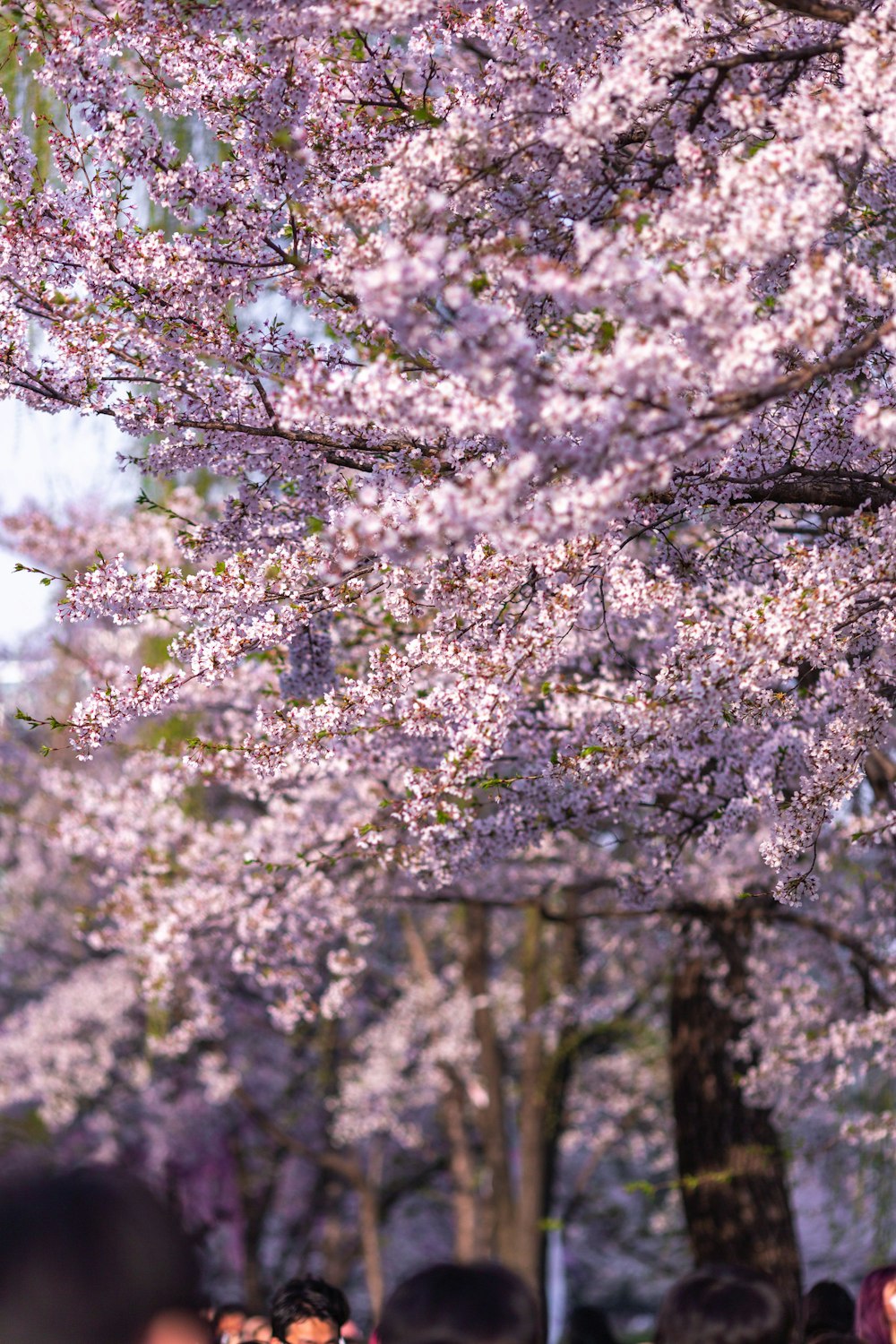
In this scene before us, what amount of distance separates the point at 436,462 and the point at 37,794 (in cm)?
1453

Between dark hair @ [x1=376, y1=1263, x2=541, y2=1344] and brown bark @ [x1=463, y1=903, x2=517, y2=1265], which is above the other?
brown bark @ [x1=463, y1=903, x2=517, y2=1265]

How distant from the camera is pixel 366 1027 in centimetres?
2250

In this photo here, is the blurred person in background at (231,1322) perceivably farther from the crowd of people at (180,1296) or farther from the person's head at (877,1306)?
the person's head at (877,1306)

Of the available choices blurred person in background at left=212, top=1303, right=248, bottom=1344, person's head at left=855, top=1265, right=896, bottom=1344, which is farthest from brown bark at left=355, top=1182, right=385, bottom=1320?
person's head at left=855, top=1265, right=896, bottom=1344

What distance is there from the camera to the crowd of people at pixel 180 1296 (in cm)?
200

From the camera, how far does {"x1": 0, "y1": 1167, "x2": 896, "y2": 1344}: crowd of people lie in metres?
2.00

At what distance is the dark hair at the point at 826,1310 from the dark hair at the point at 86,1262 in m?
5.77

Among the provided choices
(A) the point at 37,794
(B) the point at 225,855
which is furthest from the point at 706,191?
(A) the point at 37,794

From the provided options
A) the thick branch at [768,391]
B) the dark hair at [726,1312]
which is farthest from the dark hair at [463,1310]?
the thick branch at [768,391]

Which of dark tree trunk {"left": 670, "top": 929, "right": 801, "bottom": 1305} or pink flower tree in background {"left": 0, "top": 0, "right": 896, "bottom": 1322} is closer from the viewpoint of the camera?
pink flower tree in background {"left": 0, "top": 0, "right": 896, "bottom": 1322}

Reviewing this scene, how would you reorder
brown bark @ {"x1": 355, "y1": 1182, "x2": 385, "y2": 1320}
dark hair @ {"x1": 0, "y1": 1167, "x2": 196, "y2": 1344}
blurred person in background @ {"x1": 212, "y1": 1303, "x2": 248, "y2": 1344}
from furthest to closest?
brown bark @ {"x1": 355, "y1": 1182, "x2": 385, "y2": 1320} → blurred person in background @ {"x1": 212, "y1": 1303, "x2": 248, "y2": 1344} → dark hair @ {"x1": 0, "y1": 1167, "x2": 196, "y2": 1344}

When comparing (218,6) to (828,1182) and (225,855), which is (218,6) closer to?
(225,855)

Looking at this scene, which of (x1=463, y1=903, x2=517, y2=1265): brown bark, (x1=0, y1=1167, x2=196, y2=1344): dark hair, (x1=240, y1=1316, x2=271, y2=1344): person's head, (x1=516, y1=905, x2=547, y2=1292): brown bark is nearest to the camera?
(x1=0, y1=1167, x2=196, y2=1344): dark hair

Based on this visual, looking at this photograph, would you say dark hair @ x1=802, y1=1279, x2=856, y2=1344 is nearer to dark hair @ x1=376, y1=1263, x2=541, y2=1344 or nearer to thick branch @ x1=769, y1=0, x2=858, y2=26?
dark hair @ x1=376, y1=1263, x2=541, y2=1344
